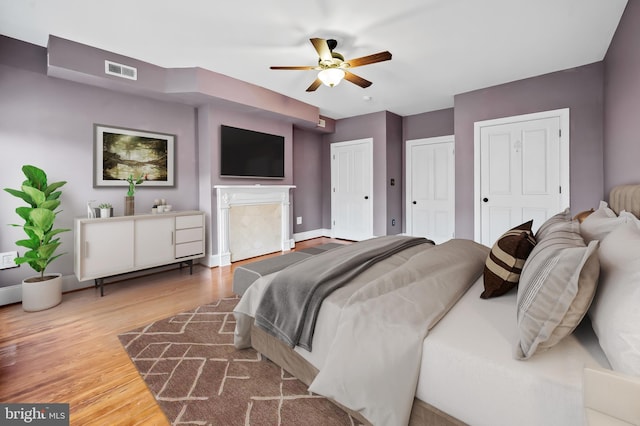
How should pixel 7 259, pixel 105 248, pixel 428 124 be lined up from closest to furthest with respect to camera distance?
pixel 7 259
pixel 105 248
pixel 428 124

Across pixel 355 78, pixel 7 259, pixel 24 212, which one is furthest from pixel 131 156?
pixel 355 78

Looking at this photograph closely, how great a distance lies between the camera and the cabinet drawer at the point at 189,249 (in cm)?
362

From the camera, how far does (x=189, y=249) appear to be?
147 inches

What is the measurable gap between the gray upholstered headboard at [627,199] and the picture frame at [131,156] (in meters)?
4.51

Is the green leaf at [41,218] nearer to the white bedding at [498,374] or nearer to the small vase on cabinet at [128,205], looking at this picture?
the small vase on cabinet at [128,205]

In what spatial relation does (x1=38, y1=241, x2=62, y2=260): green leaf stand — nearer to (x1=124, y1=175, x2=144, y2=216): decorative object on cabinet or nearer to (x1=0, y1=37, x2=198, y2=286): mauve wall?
(x1=0, y1=37, x2=198, y2=286): mauve wall

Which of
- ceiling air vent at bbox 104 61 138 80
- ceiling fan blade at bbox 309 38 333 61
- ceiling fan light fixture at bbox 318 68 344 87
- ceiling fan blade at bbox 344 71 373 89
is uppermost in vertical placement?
Result: ceiling air vent at bbox 104 61 138 80

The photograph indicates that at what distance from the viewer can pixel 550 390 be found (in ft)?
2.72

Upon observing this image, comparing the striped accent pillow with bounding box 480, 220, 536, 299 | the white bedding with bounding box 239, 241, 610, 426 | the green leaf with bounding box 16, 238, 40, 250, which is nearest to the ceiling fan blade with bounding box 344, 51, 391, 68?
the striped accent pillow with bounding box 480, 220, 536, 299

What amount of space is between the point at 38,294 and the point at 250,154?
9.57 ft

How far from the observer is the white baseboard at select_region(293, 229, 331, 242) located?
5.85 metres

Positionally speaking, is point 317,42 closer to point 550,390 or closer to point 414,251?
point 414,251

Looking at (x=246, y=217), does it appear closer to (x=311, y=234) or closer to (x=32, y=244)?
(x=311, y=234)

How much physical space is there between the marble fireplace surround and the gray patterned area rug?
1.98 meters
